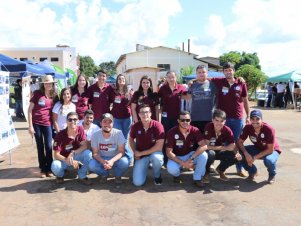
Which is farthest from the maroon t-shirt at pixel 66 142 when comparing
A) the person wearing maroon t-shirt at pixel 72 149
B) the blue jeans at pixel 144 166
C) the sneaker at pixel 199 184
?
the sneaker at pixel 199 184

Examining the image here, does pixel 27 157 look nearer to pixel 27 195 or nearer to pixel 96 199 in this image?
pixel 27 195

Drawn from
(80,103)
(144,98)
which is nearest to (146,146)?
(144,98)

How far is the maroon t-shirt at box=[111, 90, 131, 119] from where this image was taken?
6.53 m

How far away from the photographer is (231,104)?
5949 mm

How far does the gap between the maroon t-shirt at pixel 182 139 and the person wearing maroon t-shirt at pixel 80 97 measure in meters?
1.74

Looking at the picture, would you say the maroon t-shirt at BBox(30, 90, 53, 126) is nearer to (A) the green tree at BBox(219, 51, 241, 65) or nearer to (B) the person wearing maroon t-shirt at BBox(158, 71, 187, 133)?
(B) the person wearing maroon t-shirt at BBox(158, 71, 187, 133)

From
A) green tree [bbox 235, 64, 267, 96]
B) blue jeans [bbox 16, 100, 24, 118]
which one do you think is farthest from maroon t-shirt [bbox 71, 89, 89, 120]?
green tree [bbox 235, 64, 267, 96]

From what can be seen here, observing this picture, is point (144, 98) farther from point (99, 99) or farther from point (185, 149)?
point (185, 149)

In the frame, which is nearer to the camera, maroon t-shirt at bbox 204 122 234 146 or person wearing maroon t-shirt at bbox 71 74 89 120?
maroon t-shirt at bbox 204 122 234 146

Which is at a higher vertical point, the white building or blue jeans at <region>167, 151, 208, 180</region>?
the white building

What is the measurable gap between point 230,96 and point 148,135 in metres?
1.54

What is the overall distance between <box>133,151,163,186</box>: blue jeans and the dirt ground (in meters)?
0.13

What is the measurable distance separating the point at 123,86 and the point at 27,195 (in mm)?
2528

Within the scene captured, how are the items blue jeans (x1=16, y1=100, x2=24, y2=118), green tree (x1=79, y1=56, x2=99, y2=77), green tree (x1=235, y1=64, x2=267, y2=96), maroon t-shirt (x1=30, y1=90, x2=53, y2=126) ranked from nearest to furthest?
maroon t-shirt (x1=30, y1=90, x2=53, y2=126) → blue jeans (x1=16, y1=100, x2=24, y2=118) → green tree (x1=235, y1=64, x2=267, y2=96) → green tree (x1=79, y1=56, x2=99, y2=77)
